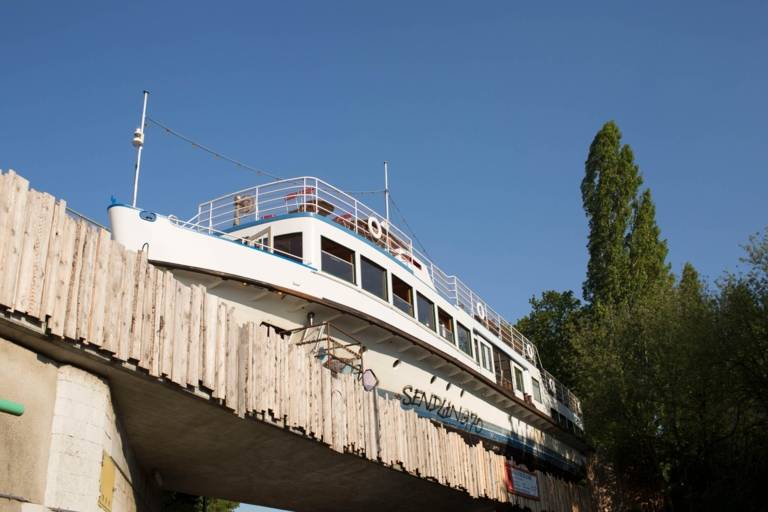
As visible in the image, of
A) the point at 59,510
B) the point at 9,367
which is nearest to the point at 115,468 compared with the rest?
the point at 59,510

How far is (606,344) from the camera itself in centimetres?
2694

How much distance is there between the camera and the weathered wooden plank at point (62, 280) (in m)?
7.79

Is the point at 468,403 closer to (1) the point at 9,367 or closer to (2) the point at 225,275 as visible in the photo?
(2) the point at 225,275

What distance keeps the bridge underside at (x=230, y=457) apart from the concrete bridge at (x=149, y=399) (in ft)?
0.10

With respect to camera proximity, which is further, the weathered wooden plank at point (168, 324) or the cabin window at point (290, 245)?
the cabin window at point (290, 245)

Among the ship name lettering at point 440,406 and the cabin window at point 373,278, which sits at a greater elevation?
the cabin window at point 373,278

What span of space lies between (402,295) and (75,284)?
13.1 m

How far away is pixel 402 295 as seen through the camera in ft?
67.8

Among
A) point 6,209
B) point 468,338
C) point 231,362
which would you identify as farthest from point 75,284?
point 468,338

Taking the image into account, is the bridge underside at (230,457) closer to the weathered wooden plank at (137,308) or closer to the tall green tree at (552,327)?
the weathered wooden plank at (137,308)

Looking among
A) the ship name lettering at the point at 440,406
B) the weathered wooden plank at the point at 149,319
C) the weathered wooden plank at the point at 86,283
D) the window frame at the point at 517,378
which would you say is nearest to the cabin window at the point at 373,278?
the ship name lettering at the point at 440,406

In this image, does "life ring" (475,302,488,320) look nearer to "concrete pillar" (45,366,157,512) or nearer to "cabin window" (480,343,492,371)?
"cabin window" (480,343,492,371)

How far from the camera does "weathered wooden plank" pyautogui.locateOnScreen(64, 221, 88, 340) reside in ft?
26.2

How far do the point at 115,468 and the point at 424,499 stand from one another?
8647 millimetres
